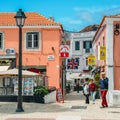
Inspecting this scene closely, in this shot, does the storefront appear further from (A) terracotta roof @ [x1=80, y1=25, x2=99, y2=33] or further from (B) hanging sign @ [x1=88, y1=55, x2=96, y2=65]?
(A) terracotta roof @ [x1=80, y1=25, x2=99, y2=33]

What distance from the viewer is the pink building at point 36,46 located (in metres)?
34.9

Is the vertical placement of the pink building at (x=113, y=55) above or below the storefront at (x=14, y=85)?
above

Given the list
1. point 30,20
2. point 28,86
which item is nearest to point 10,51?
point 30,20

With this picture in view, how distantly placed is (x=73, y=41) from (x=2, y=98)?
45.1m

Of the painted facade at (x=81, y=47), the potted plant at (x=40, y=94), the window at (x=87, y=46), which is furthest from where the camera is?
the window at (x=87, y=46)

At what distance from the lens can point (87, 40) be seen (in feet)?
233

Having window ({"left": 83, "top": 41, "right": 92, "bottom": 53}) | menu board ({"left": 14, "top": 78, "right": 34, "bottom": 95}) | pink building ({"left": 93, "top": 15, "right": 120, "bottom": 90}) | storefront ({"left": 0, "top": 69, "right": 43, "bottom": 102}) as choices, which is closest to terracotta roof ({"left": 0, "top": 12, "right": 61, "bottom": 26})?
storefront ({"left": 0, "top": 69, "right": 43, "bottom": 102})

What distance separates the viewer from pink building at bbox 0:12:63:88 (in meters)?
34.9

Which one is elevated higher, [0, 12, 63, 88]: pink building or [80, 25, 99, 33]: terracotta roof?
[80, 25, 99, 33]: terracotta roof

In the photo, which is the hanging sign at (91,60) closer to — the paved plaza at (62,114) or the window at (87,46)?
the paved plaza at (62,114)

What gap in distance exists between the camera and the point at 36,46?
3512 cm

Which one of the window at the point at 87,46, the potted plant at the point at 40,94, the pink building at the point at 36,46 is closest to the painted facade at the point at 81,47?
the window at the point at 87,46

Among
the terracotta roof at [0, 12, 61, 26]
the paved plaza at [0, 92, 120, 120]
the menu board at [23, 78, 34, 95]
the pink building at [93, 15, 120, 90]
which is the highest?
the terracotta roof at [0, 12, 61, 26]

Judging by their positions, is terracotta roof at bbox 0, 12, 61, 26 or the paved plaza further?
terracotta roof at bbox 0, 12, 61, 26
